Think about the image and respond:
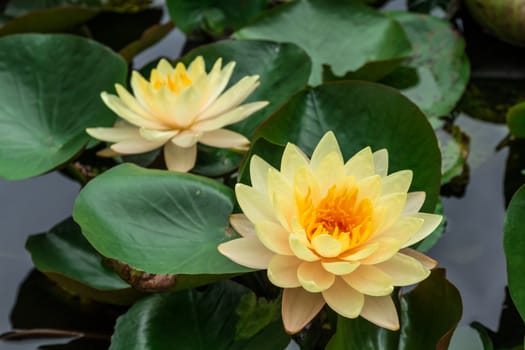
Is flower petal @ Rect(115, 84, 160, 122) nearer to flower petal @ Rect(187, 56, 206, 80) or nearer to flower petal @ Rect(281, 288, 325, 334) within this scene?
flower petal @ Rect(187, 56, 206, 80)

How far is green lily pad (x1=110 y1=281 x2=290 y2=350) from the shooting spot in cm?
104

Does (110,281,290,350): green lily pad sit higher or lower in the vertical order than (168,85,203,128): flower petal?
lower

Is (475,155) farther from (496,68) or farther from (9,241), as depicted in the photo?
(9,241)

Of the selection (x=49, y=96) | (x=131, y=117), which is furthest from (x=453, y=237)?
(x=49, y=96)

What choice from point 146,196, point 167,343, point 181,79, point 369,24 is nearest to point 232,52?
point 181,79

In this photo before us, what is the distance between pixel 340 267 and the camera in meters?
0.87

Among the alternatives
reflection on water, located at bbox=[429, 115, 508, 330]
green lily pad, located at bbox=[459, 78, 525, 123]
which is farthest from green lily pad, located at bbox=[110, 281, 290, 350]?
green lily pad, located at bbox=[459, 78, 525, 123]

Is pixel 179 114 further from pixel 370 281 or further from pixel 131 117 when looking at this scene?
pixel 370 281

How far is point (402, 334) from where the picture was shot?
3.40 feet

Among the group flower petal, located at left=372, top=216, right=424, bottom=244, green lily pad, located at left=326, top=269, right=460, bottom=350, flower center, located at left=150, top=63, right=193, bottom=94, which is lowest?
green lily pad, located at left=326, top=269, right=460, bottom=350

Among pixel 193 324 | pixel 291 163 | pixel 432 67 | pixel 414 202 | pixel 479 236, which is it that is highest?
pixel 291 163

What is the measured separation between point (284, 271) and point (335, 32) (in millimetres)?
911

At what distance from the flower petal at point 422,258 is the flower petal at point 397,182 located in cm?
9

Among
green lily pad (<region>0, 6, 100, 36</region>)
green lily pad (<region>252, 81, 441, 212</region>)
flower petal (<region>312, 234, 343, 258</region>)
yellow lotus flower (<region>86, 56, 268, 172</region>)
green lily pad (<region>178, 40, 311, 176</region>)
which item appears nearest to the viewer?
flower petal (<region>312, 234, 343, 258</region>)
